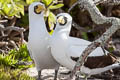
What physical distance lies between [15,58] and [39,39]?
4.09 ft

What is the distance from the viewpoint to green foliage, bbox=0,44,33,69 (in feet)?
12.2

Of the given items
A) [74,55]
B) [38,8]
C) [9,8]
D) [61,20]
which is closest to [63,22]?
[61,20]

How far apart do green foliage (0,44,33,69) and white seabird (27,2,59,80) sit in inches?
28.9

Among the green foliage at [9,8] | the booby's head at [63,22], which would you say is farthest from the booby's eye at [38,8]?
the green foliage at [9,8]

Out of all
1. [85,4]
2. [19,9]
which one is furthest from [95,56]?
[19,9]

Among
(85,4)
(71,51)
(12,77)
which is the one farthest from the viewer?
(12,77)

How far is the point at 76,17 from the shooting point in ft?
20.0

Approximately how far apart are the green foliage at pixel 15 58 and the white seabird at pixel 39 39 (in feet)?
2.41

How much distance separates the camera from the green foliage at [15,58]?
372 centimetres

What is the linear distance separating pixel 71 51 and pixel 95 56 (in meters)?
0.25

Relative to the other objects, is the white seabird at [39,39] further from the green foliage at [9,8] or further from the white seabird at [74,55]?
the green foliage at [9,8]

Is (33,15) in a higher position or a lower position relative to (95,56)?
higher

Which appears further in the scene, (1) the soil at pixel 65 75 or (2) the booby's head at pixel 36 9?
(1) the soil at pixel 65 75

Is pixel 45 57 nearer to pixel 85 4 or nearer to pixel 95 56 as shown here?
pixel 95 56
